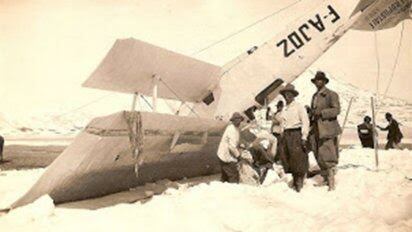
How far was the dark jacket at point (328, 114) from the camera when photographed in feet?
24.1

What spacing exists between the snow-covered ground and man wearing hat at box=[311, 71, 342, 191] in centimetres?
39

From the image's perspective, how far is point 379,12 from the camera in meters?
10.3

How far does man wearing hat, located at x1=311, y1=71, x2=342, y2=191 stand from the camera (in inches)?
288

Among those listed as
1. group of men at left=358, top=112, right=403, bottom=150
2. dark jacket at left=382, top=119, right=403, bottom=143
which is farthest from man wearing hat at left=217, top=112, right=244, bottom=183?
dark jacket at left=382, top=119, right=403, bottom=143

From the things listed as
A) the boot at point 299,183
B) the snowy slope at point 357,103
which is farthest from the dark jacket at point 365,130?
the snowy slope at point 357,103

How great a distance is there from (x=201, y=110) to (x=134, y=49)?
386cm

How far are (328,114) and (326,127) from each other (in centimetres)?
20

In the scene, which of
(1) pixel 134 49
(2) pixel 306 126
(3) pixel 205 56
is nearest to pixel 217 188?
(2) pixel 306 126

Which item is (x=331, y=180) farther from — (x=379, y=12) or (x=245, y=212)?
(x=379, y=12)

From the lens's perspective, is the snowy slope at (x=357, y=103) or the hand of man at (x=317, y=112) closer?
the hand of man at (x=317, y=112)

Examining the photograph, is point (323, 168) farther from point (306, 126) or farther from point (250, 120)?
point (250, 120)

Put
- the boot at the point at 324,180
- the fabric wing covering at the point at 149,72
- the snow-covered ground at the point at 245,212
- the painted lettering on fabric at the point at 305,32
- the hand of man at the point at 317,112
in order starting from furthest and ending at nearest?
the painted lettering on fabric at the point at 305,32 < the boot at the point at 324,180 < the fabric wing covering at the point at 149,72 < the hand of man at the point at 317,112 < the snow-covered ground at the point at 245,212

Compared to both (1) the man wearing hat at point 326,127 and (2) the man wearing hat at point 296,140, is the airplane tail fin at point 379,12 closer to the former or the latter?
(1) the man wearing hat at point 326,127

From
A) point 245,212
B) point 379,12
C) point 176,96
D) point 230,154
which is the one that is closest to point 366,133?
point 379,12
